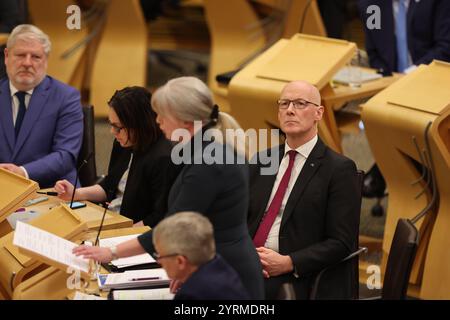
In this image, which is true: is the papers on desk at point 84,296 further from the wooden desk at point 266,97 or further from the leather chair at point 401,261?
the wooden desk at point 266,97

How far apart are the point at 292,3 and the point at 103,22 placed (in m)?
1.66

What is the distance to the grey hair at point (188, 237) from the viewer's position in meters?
2.88

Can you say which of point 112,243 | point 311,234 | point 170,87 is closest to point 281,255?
point 311,234

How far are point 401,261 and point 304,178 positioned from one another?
71 cm

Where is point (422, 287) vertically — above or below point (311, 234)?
below

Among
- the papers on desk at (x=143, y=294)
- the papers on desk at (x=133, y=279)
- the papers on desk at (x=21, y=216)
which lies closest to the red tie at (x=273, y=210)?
the papers on desk at (x=133, y=279)

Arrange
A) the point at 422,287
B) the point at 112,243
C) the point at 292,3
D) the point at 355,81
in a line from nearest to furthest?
the point at 112,243
the point at 422,287
the point at 355,81
the point at 292,3

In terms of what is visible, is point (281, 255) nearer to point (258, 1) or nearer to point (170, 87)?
point (170, 87)

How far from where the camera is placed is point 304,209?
3.87 metres

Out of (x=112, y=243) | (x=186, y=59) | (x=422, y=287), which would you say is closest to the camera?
(x=112, y=243)

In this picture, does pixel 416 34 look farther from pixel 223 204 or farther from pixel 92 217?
pixel 223 204

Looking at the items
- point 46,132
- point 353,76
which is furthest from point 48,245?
point 353,76

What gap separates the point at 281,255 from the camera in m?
3.82

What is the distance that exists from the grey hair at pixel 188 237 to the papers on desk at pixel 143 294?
42 cm
